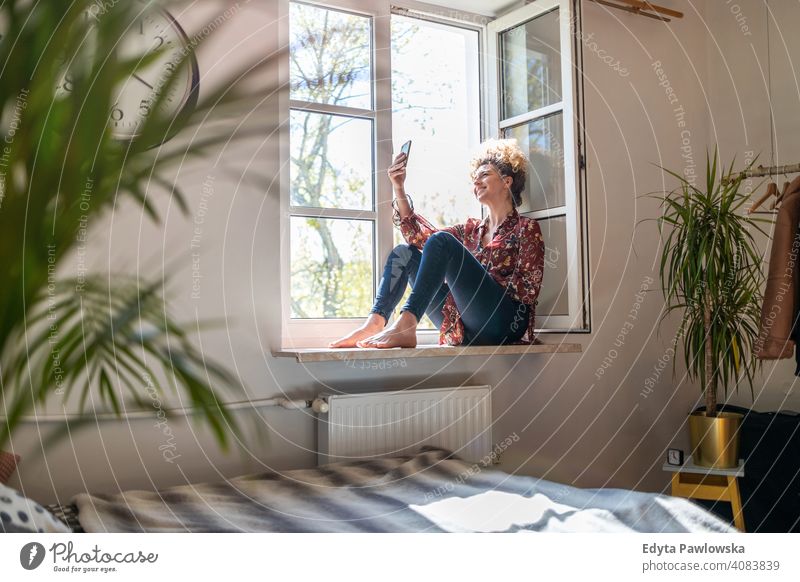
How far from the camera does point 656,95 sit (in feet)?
10.3

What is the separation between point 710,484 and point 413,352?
1.11 meters

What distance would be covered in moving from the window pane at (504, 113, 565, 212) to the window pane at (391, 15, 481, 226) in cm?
20

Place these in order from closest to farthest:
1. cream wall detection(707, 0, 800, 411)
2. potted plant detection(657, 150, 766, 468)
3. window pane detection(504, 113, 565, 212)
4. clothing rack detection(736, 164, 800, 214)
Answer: clothing rack detection(736, 164, 800, 214) → potted plant detection(657, 150, 766, 468) → window pane detection(504, 113, 565, 212) → cream wall detection(707, 0, 800, 411)

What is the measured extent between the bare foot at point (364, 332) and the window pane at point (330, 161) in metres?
0.45

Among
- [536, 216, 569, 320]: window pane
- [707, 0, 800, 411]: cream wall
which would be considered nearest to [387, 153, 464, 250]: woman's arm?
[536, 216, 569, 320]: window pane

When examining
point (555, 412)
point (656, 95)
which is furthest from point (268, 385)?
point (656, 95)

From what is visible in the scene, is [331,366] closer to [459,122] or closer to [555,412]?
[555,412]

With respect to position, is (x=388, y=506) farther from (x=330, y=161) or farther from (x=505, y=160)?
(x=505, y=160)

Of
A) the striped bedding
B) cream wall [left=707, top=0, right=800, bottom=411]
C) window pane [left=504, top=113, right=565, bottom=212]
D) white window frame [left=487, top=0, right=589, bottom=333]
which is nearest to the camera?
the striped bedding

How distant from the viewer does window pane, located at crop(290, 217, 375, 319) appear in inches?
99.5

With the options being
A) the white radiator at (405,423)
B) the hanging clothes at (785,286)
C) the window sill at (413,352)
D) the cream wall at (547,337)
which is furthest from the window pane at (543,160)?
the hanging clothes at (785,286)

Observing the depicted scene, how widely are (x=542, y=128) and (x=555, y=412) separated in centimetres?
108

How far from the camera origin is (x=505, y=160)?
8.91 ft

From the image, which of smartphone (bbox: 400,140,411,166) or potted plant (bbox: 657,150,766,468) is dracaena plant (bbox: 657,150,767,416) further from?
smartphone (bbox: 400,140,411,166)
